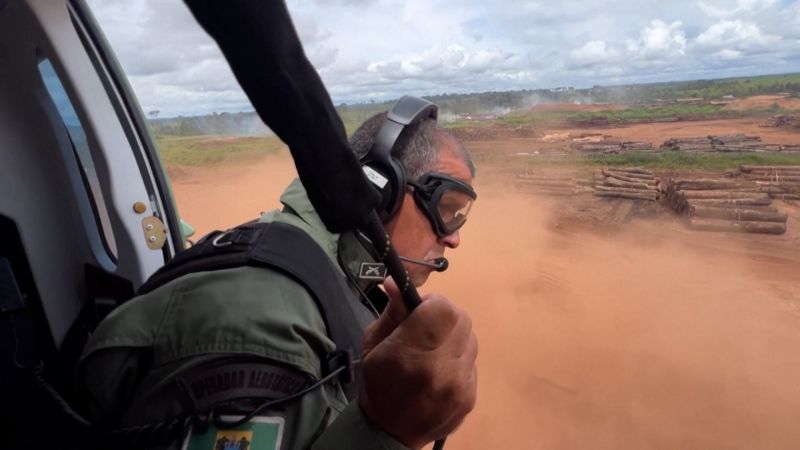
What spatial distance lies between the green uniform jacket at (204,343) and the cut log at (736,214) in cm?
1014

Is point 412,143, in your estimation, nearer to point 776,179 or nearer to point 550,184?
point 550,184

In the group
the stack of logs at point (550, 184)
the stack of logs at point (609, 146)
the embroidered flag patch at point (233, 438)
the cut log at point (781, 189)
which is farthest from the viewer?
the stack of logs at point (609, 146)

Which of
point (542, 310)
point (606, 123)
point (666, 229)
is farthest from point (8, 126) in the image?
point (606, 123)

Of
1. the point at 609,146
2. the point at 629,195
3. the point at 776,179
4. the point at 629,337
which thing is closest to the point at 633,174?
the point at 629,195

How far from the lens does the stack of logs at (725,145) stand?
14523 millimetres

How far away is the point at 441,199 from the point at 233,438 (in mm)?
1078

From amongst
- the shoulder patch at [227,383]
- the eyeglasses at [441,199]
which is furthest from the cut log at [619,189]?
the shoulder patch at [227,383]

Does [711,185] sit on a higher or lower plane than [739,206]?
higher

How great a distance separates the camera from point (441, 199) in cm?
193

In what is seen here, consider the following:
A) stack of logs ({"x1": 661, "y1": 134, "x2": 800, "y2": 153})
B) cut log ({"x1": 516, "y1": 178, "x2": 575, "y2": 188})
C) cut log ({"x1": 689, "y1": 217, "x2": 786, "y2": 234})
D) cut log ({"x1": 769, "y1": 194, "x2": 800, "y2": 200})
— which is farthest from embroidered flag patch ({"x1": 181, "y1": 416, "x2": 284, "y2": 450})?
stack of logs ({"x1": 661, "y1": 134, "x2": 800, "y2": 153})

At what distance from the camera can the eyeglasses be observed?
188cm

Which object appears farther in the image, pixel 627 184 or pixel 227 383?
pixel 627 184

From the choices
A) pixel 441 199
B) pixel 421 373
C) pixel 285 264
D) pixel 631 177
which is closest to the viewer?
pixel 421 373

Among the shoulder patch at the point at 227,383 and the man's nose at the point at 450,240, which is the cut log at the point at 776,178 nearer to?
the man's nose at the point at 450,240
